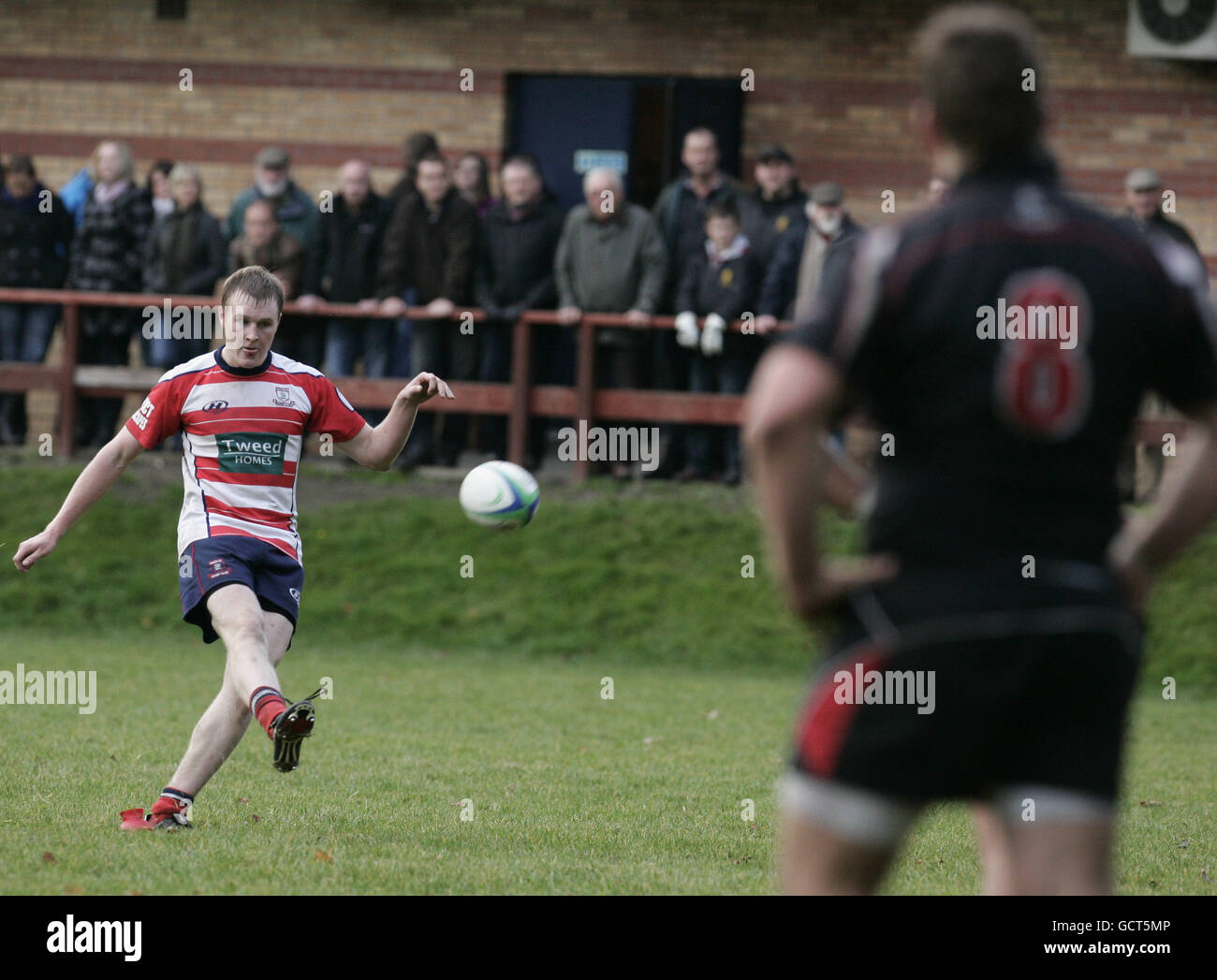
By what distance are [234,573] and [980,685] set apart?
3.89m

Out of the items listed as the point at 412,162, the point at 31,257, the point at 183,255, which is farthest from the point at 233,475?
the point at 31,257

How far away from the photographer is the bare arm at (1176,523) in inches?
120

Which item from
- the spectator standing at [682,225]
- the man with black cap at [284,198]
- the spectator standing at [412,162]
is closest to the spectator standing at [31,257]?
the man with black cap at [284,198]

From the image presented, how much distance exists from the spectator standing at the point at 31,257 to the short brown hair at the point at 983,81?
45.6 feet

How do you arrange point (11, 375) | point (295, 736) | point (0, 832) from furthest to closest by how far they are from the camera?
point (11, 375) → point (0, 832) → point (295, 736)

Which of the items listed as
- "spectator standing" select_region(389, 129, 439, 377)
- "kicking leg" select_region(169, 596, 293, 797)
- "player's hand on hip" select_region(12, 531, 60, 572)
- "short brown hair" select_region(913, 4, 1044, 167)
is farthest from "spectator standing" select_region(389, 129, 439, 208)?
"short brown hair" select_region(913, 4, 1044, 167)

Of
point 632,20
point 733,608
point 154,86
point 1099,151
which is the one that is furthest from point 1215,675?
point 154,86

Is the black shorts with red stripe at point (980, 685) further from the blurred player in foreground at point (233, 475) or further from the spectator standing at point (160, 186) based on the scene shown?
the spectator standing at point (160, 186)

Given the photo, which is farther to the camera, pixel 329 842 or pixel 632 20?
pixel 632 20

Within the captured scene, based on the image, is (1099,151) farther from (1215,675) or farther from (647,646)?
(647,646)

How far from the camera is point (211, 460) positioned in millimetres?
6418

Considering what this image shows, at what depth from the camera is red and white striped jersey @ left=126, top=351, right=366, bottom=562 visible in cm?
640

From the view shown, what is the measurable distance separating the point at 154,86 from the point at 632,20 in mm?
5143

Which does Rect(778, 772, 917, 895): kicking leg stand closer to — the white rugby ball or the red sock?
the red sock
